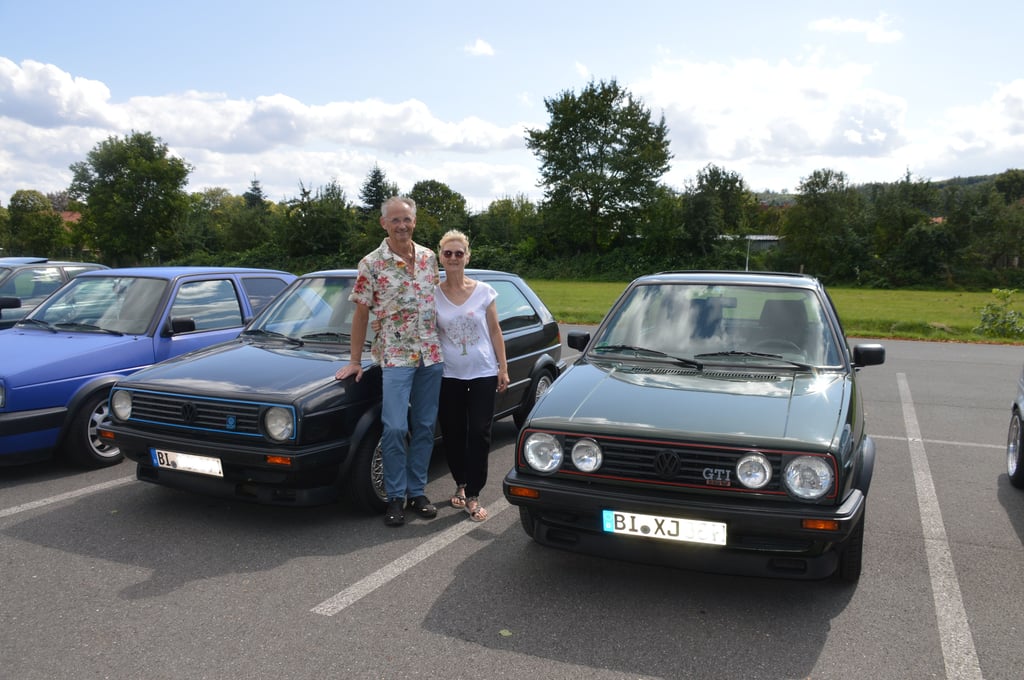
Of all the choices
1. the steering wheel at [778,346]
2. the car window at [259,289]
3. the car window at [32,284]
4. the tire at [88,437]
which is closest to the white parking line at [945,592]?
the steering wheel at [778,346]

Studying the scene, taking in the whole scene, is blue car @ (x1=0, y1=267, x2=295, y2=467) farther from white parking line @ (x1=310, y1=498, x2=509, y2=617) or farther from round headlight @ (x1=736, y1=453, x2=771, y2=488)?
round headlight @ (x1=736, y1=453, x2=771, y2=488)

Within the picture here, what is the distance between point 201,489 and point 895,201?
178ft

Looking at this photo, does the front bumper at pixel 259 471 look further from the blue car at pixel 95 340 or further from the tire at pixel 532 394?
the tire at pixel 532 394

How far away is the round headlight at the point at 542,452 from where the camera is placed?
11.8 feet

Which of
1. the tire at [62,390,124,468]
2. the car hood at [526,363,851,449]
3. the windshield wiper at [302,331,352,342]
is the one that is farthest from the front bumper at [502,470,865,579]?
the tire at [62,390,124,468]

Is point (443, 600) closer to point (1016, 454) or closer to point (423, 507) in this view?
point (423, 507)

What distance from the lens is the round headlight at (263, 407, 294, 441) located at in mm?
4309

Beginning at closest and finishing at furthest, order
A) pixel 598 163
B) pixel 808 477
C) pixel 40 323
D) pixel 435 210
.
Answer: pixel 808 477
pixel 40 323
pixel 598 163
pixel 435 210

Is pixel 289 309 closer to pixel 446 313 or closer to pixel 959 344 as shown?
pixel 446 313

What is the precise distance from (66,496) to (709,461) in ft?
15.0

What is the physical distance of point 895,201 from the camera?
49.5 m

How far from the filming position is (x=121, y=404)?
4812mm

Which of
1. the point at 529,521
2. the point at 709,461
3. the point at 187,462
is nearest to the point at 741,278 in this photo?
the point at 709,461

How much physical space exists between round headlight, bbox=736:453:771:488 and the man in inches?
83.0
